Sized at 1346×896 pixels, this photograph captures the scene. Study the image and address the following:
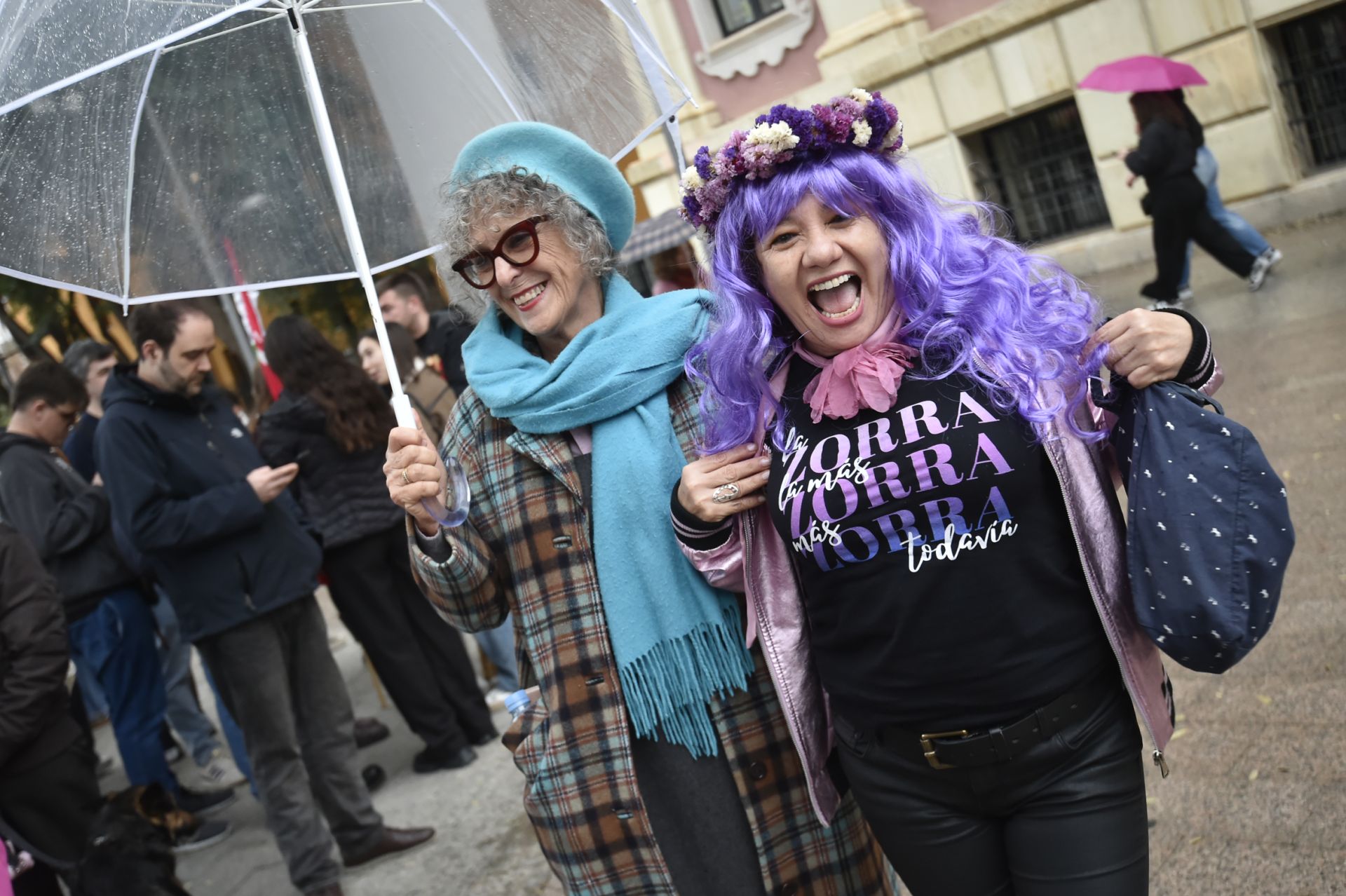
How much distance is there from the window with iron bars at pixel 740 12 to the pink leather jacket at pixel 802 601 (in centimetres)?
1334

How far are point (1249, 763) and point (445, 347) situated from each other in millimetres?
4187

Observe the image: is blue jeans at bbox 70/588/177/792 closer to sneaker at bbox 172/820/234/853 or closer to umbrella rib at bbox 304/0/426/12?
sneaker at bbox 172/820/234/853

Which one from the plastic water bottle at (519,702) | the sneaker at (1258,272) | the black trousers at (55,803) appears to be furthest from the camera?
the sneaker at (1258,272)

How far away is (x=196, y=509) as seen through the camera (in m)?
4.39

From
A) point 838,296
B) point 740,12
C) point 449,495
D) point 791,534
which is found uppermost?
point 740,12

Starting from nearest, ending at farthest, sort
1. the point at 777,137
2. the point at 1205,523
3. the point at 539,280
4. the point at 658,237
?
the point at 1205,523 → the point at 777,137 → the point at 539,280 → the point at 658,237

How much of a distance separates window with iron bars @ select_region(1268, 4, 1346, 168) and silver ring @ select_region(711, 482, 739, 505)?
10.8 meters

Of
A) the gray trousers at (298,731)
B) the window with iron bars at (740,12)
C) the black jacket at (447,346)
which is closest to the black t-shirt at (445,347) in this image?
the black jacket at (447,346)

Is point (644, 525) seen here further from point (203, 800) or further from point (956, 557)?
point (203, 800)

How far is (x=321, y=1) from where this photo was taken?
2482 mm

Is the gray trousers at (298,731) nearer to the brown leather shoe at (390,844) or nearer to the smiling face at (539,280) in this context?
the brown leather shoe at (390,844)

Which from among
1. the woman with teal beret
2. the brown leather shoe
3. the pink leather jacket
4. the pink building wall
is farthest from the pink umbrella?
the pink leather jacket

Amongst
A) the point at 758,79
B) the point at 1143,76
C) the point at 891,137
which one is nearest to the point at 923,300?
the point at 891,137

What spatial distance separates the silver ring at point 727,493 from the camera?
7.28ft
